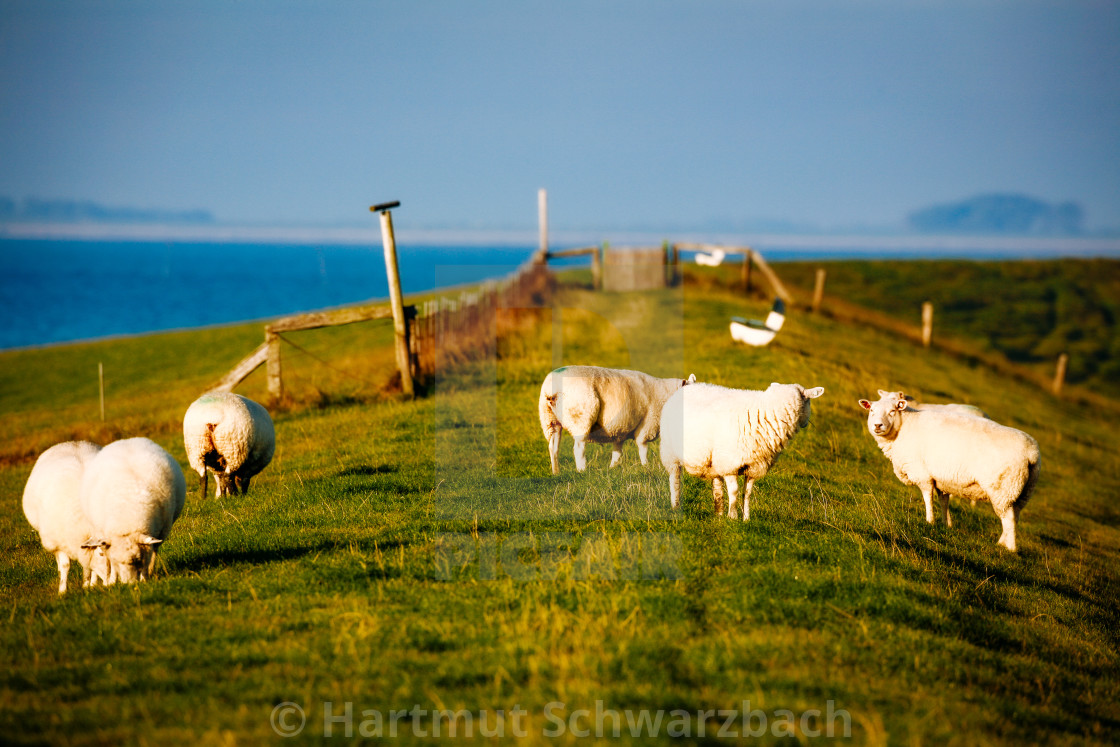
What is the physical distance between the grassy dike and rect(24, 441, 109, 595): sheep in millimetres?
436

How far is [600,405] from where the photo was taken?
30.5 feet

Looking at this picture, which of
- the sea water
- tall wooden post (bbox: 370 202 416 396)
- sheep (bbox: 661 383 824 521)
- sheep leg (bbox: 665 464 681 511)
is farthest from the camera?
the sea water

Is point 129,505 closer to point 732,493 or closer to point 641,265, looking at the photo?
point 732,493

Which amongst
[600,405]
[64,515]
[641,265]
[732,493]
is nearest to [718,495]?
[732,493]

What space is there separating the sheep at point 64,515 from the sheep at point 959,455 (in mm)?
8087

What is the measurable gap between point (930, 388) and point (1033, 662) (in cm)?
1557

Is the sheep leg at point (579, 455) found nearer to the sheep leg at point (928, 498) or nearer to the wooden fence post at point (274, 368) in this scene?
the sheep leg at point (928, 498)

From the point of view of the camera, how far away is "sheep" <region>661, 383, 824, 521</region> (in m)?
7.31

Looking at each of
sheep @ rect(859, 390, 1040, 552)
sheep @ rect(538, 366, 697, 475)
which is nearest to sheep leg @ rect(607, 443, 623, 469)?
sheep @ rect(538, 366, 697, 475)

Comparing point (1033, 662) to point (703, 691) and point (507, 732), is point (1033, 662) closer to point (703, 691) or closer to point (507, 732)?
point (703, 691)

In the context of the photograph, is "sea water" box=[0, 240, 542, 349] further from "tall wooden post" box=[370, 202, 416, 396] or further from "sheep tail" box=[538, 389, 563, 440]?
"sheep tail" box=[538, 389, 563, 440]

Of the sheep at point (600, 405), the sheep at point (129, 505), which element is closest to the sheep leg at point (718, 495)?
the sheep at point (600, 405)

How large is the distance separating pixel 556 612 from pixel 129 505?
3849 mm

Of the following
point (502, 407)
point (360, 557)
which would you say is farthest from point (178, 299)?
point (360, 557)
